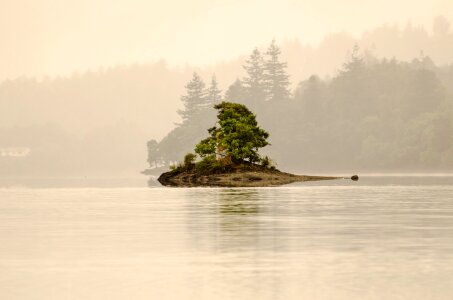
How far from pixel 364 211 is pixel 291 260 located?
18.9 m

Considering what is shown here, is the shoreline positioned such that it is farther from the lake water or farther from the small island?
the lake water

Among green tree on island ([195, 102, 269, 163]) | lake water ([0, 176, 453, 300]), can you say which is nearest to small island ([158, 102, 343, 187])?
green tree on island ([195, 102, 269, 163])

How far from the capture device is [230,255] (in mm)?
22219

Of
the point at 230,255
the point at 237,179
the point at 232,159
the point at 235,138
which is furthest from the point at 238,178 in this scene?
the point at 230,255

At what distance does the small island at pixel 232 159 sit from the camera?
90.8 metres

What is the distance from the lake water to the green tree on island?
178 ft

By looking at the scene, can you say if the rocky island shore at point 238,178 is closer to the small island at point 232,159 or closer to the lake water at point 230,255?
the small island at point 232,159

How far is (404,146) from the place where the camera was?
652ft

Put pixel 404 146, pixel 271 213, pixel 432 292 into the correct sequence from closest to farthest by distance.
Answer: pixel 432 292 < pixel 271 213 < pixel 404 146

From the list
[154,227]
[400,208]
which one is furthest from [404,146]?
[154,227]

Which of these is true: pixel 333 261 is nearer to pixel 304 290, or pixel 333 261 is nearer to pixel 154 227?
pixel 304 290

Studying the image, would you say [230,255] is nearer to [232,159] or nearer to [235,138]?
[232,159]

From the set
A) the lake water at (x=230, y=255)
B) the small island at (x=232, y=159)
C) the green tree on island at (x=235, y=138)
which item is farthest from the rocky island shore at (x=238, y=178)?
the lake water at (x=230, y=255)

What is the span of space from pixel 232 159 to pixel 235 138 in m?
2.31
